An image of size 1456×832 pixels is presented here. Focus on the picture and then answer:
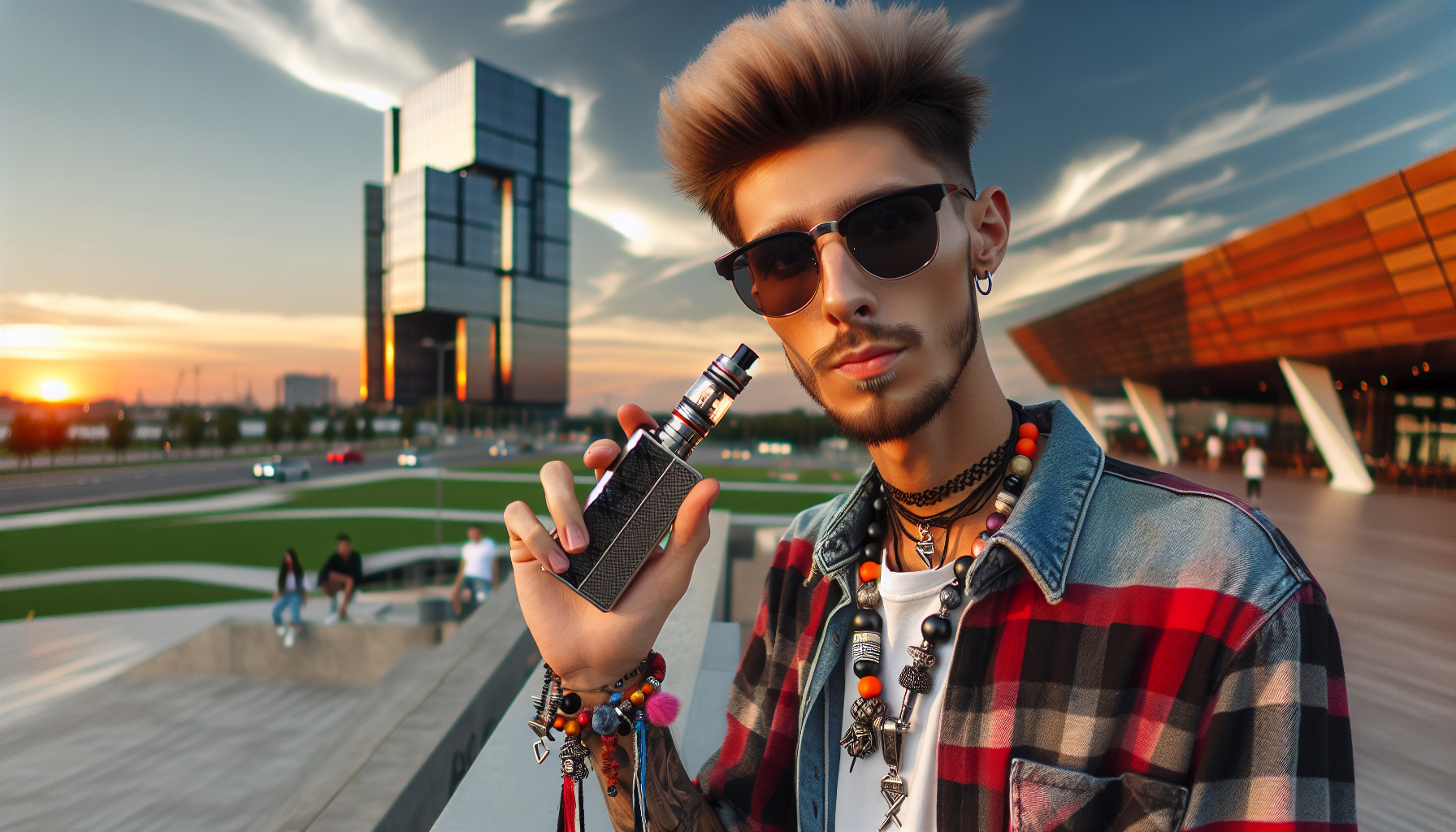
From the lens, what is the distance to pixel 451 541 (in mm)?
32375

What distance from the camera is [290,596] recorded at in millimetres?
14586

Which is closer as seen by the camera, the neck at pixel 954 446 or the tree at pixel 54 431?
the neck at pixel 954 446

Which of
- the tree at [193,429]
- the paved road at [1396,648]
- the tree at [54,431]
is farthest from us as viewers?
the tree at [193,429]

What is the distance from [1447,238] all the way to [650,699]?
26.2 meters

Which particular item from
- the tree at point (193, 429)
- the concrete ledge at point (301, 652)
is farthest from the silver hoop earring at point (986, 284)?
the tree at point (193, 429)

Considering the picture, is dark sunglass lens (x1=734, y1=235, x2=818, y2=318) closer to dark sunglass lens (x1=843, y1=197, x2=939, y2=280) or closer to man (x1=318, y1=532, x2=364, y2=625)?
dark sunglass lens (x1=843, y1=197, x2=939, y2=280)

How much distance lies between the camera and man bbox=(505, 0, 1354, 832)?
98 centimetres

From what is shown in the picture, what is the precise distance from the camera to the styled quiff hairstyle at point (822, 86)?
1275 millimetres

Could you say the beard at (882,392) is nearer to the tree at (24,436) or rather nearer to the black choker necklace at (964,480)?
the black choker necklace at (964,480)

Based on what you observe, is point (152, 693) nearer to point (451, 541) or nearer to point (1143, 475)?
point (451, 541)

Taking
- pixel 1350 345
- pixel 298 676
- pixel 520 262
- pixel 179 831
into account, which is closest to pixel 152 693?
pixel 298 676

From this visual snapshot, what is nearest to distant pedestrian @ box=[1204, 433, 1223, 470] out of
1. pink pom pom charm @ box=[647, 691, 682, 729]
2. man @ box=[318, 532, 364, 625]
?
man @ box=[318, 532, 364, 625]

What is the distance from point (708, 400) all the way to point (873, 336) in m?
0.34

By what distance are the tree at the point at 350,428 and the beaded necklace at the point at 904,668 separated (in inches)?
3355
